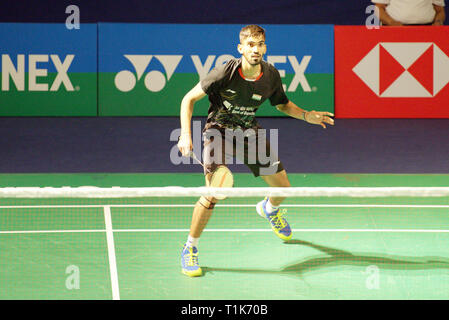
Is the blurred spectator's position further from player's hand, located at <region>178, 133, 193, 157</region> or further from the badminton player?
player's hand, located at <region>178, 133, 193, 157</region>

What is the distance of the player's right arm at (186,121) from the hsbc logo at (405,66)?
6.72 metres

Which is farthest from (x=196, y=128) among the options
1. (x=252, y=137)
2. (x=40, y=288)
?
(x=40, y=288)

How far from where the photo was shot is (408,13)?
11742 millimetres

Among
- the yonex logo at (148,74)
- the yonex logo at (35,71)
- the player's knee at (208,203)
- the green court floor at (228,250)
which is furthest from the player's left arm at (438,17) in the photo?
the player's knee at (208,203)

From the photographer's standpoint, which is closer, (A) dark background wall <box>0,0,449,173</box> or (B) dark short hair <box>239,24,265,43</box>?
(B) dark short hair <box>239,24,265,43</box>

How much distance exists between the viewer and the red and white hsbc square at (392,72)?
1132 cm

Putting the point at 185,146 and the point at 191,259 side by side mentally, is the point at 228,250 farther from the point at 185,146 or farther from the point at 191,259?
the point at 185,146

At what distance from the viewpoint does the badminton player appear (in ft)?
16.7

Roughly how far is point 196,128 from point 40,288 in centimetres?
597

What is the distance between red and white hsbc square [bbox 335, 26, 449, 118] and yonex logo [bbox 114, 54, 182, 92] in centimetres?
251

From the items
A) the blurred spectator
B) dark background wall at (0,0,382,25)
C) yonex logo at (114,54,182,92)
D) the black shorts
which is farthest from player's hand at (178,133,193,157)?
dark background wall at (0,0,382,25)

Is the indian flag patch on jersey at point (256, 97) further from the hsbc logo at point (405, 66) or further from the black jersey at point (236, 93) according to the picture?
the hsbc logo at point (405, 66)

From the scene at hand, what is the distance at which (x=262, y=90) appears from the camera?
17.5 feet

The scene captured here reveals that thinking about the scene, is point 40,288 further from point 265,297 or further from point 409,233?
point 409,233
